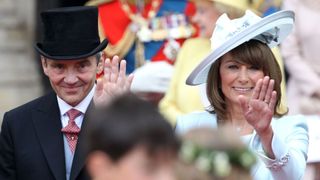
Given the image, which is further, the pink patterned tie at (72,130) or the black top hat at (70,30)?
the black top hat at (70,30)

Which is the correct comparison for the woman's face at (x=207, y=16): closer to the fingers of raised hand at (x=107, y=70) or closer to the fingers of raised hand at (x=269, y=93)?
the fingers of raised hand at (x=107, y=70)

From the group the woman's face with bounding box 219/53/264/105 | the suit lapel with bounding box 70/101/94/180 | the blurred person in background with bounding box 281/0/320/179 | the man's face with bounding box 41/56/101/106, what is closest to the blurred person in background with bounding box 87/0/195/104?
the blurred person in background with bounding box 281/0/320/179

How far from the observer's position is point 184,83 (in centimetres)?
865

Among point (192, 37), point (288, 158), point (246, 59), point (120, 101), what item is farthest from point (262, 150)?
point (192, 37)

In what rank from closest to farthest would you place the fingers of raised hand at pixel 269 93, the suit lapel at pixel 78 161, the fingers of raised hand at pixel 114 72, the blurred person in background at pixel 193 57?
the fingers of raised hand at pixel 269 93 < the fingers of raised hand at pixel 114 72 < the suit lapel at pixel 78 161 < the blurred person in background at pixel 193 57

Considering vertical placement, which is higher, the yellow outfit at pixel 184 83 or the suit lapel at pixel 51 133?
the suit lapel at pixel 51 133

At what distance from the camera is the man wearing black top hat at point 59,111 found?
21.3ft

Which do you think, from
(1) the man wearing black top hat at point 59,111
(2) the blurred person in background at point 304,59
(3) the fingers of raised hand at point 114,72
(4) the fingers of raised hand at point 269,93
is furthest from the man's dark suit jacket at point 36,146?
(2) the blurred person in background at point 304,59

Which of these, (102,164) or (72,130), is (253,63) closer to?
(72,130)

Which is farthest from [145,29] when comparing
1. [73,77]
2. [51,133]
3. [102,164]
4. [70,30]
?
[102,164]

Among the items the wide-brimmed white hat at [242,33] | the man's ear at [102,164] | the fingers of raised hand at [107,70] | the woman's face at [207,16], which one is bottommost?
the woman's face at [207,16]

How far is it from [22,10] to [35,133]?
5.10 m

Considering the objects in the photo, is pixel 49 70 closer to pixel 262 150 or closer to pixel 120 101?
pixel 262 150

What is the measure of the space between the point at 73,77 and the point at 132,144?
2.50 metres
